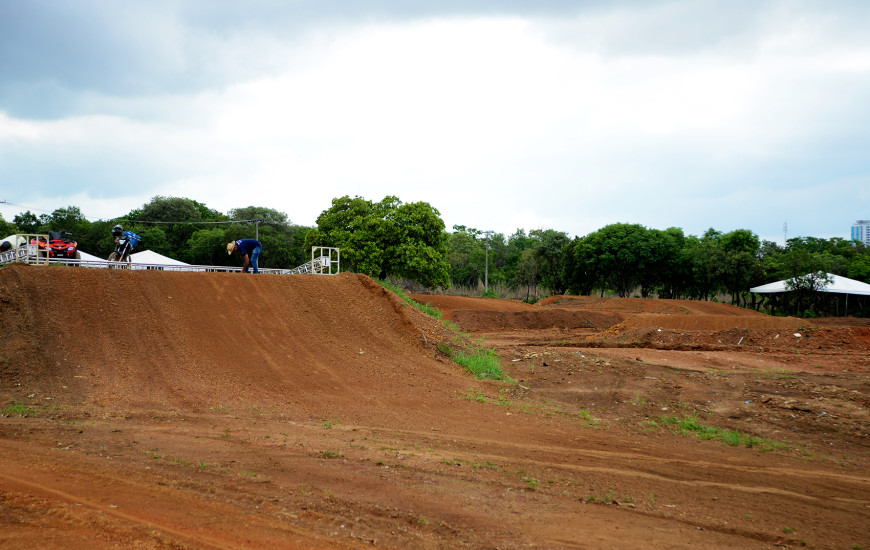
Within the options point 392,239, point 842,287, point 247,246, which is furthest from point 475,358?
point 842,287

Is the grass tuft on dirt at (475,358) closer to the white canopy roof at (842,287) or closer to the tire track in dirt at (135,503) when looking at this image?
the tire track in dirt at (135,503)

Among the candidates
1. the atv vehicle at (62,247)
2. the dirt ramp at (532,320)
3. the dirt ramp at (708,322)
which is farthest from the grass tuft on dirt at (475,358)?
the dirt ramp at (708,322)

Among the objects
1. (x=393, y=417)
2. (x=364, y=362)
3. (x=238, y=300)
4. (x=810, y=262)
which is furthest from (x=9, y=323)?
(x=810, y=262)

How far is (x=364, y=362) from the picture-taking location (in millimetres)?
12461

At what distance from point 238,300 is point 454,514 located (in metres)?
10.3

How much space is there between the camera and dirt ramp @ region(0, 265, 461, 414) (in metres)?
9.65

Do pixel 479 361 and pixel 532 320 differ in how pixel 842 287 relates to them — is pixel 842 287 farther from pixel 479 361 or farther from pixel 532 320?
pixel 479 361

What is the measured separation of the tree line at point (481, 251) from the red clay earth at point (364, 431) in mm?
18444

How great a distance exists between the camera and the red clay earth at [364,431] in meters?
4.77

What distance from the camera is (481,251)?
60656 mm

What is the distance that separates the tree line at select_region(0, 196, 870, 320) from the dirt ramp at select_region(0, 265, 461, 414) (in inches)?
753

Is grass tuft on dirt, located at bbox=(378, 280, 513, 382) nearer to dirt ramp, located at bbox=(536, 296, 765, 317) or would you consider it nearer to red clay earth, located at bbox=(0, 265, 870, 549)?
red clay earth, located at bbox=(0, 265, 870, 549)

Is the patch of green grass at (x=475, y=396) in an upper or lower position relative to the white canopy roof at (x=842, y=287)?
lower

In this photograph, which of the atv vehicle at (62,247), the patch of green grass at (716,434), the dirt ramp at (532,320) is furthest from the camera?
the dirt ramp at (532,320)
